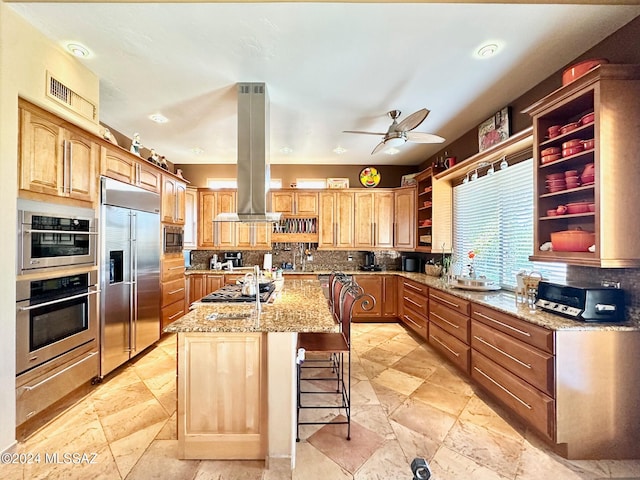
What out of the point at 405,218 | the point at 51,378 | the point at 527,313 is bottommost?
→ the point at 51,378

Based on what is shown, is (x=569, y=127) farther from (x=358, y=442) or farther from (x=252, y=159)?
Answer: (x=358, y=442)

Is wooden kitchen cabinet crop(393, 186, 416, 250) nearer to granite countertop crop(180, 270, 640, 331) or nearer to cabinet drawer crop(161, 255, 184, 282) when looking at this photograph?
granite countertop crop(180, 270, 640, 331)

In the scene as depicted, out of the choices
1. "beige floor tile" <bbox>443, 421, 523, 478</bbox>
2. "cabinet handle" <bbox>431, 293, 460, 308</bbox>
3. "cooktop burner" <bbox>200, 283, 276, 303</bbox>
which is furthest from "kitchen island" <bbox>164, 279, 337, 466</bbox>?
"cabinet handle" <bbox>431, 293, 460, 308</bbox>

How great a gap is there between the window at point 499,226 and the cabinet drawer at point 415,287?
1.97ft

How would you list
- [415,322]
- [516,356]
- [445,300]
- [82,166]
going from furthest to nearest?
[415,322], [445,300], [82,166], [516,356]

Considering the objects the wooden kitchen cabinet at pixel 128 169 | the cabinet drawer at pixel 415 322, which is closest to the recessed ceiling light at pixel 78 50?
the wooden kitchen cabinet at pixel 128 169

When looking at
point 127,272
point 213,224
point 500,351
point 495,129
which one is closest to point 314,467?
point 500,351

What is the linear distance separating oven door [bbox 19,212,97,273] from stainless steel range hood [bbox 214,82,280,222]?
1.28m

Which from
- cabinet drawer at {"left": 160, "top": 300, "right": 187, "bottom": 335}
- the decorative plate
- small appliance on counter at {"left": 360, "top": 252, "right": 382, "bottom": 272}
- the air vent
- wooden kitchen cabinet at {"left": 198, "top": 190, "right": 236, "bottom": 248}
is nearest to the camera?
the air vent

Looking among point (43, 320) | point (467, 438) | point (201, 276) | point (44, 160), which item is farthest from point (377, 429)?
point (201, 276)

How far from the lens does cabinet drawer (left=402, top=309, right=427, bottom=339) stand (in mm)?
3983

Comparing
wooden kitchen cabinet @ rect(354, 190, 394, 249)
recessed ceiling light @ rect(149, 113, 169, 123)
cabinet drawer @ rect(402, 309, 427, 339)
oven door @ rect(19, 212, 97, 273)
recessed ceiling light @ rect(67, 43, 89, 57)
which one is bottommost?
cabinet drawer @ rect(402, 309, 427, 339)

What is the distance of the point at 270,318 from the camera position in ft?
6.57

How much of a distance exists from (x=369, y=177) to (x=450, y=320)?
325 centimetres
